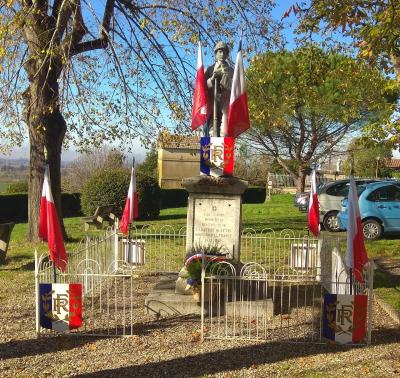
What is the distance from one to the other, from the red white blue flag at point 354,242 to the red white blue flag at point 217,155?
7.01 feet

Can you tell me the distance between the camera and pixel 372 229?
14.9 metres

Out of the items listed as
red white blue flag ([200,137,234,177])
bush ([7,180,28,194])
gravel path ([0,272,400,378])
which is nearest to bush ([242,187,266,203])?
bush ([7,180,28,194])

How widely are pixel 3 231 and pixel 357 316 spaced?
793cm

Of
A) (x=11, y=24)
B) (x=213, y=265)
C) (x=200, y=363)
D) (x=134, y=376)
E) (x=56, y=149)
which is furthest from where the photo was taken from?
(x=56, y=149)

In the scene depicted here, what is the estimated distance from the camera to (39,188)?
1340 centimetres

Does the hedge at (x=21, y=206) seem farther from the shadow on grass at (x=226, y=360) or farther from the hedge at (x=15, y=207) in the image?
the shadow on grass at (x=226, y=360)

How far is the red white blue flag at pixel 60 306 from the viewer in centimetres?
595

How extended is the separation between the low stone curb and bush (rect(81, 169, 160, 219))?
15.4 metres

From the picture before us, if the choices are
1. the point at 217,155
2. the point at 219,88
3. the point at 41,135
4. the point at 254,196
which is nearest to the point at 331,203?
the point at 41,135

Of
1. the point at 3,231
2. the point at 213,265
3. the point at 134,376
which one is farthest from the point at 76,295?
the point at 3,231

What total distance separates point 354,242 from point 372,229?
9631 mm

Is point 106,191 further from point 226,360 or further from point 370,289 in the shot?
point 370,289

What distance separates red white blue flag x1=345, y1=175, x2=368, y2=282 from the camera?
5.80 metres

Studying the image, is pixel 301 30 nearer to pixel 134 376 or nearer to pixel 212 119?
pixel 212 119
